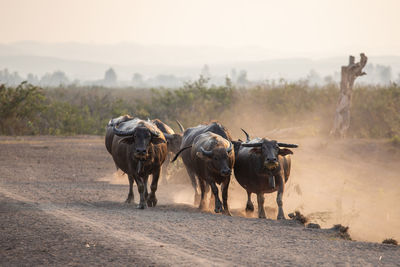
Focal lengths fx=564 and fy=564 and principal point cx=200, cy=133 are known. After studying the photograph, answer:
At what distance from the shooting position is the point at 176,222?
32.8ft

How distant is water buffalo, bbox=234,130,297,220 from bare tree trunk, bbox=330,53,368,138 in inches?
439

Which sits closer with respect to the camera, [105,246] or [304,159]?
[105,246]

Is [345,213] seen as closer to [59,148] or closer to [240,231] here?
[240,231]

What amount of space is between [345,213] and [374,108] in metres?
13.8

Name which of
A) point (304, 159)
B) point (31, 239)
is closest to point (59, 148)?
point (304, 159)

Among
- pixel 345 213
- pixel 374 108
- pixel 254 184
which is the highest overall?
pixel 374 108

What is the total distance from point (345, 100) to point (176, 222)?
49.5 ft

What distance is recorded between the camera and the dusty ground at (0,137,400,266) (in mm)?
7785

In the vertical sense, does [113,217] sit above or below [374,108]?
below

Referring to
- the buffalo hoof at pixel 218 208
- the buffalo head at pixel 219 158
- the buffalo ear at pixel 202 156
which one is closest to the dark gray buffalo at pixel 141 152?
the buffalo ear at pixel 202 156

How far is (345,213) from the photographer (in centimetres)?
1509

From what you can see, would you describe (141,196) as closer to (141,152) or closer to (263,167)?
→ (141,152)

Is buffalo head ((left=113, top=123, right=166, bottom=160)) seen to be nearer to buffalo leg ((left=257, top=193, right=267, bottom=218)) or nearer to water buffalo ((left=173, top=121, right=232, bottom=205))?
water buffalo ((left=173, top=121, right=232, bottom=205))

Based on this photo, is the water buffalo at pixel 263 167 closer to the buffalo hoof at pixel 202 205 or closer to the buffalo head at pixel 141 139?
the buffalo hoof at pixel 202 205
